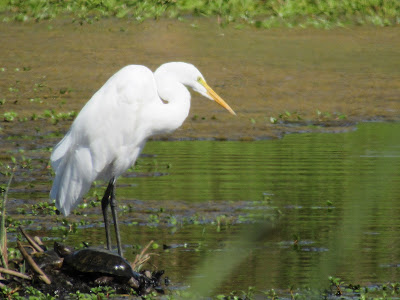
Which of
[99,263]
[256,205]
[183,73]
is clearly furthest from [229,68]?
[99,263]

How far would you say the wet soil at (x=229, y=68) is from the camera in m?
13.2

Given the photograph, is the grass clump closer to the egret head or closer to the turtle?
the egret head

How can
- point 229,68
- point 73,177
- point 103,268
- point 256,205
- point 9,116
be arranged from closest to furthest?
point 103,268
point 73,177
point 256,205
point 9,116
point 229,68

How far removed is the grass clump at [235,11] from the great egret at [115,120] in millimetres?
13181

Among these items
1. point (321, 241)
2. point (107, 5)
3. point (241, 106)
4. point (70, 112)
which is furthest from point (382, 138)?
point (107, 5)

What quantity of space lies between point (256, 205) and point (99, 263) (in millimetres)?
2732

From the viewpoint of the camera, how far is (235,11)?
1922cm

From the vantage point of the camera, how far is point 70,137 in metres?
5.46

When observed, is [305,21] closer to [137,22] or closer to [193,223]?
[137,22]

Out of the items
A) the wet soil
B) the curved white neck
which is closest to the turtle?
the curved white neck

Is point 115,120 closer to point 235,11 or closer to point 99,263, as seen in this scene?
point 99,263

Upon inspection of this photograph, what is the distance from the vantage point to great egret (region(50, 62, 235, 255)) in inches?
213

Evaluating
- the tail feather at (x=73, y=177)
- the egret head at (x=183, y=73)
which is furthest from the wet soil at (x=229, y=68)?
the tail feather at (x=73, y=177)

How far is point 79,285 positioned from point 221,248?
1153 millimetres
